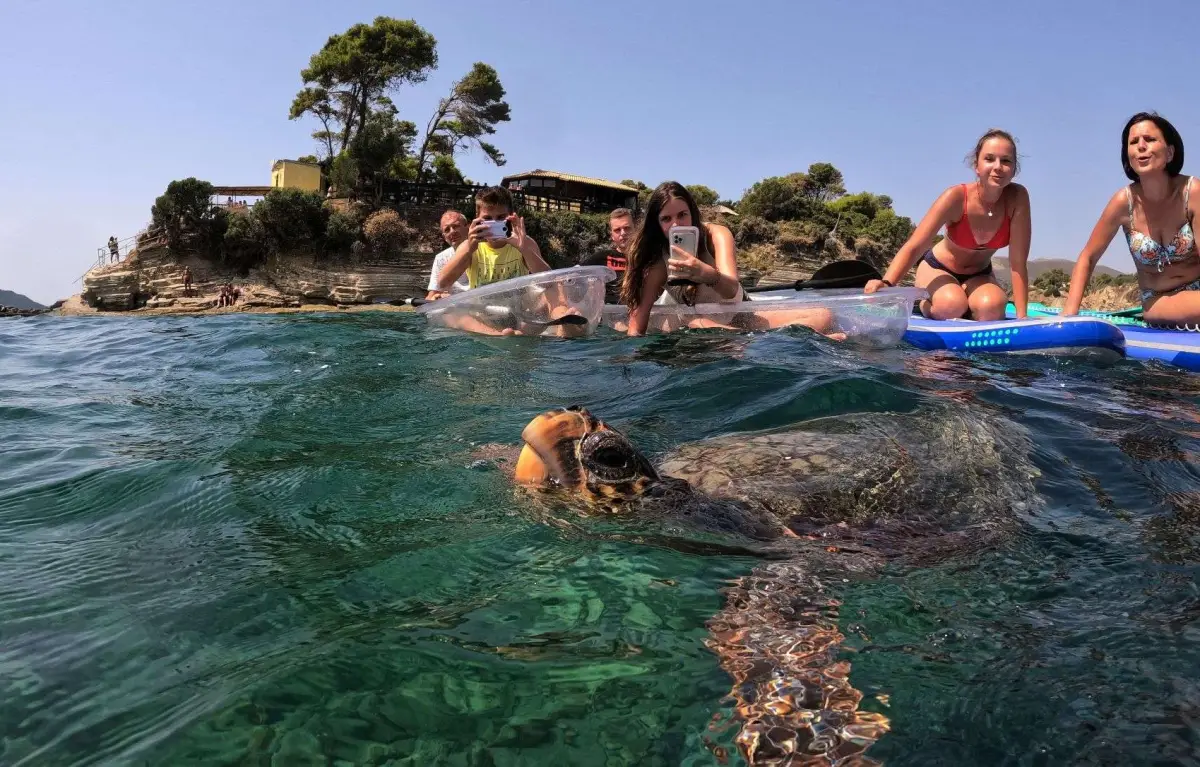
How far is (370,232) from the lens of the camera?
1275 inches

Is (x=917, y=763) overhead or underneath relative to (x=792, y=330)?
underneath

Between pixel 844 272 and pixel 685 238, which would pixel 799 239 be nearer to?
pixel 844 272

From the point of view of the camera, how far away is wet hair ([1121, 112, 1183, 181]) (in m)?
5.89

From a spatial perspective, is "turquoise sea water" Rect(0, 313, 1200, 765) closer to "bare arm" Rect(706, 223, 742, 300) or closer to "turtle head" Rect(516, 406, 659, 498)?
"turtle head" Rect(516, 406, 659, 498)

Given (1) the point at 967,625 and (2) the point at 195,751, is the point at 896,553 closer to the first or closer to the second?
(1) the point at 967,625

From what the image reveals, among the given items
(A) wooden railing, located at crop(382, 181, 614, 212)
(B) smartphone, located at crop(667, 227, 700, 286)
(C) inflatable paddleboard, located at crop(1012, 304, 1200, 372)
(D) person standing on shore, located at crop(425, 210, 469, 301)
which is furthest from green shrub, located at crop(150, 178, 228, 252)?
(C) inflatable paddleboard, located at crop(1012, 304, 1200, 372)

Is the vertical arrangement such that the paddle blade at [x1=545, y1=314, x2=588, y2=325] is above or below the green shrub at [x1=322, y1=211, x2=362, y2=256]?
below

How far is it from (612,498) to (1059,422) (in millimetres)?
2859

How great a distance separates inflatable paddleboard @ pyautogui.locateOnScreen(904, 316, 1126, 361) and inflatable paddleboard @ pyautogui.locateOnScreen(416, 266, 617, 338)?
126 inches

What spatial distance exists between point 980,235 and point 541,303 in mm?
4295

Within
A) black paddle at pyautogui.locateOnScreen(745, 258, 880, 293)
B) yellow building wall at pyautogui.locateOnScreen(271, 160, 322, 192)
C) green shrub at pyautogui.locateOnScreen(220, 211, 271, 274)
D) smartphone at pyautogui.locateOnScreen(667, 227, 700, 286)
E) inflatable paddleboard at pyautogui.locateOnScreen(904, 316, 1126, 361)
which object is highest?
yellow building wall at pyautogui.locateOnScreen(271, 160, 322, 192)

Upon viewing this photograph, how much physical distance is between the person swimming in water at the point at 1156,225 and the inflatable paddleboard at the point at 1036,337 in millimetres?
622

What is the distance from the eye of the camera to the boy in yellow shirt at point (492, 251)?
8.23 meters

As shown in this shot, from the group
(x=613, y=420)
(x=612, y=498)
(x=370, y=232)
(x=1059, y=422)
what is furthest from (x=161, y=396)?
(x=370, y=232)
